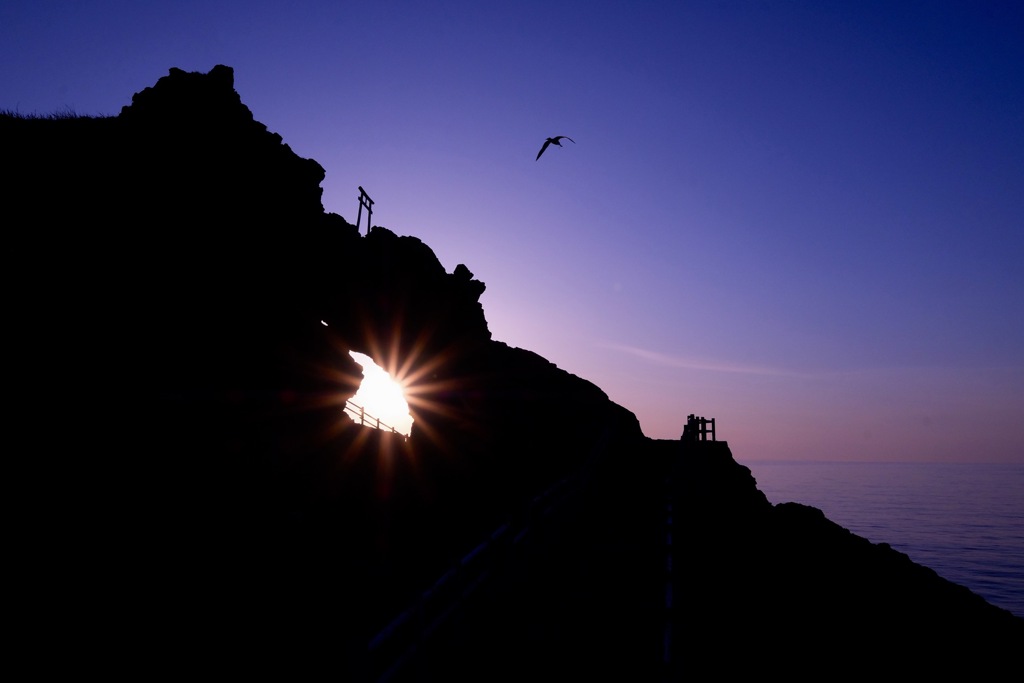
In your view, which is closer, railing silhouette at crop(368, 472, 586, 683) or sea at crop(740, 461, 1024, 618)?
railing silhouette at crop(368, 472, 586, 683)

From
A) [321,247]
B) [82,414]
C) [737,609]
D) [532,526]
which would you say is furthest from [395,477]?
[737,609]

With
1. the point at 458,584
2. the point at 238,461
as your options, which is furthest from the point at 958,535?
the point at 458,584

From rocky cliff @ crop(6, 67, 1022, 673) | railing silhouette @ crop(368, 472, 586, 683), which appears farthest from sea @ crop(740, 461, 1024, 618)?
railing silhouette @ crop(368, 472, 586, 683)

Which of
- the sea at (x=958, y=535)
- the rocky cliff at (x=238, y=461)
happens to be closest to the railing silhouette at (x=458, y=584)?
the rocky cliff at (x=238, y=461)

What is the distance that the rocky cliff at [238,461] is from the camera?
14.5 m

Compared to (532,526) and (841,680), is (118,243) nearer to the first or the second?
(532,526)

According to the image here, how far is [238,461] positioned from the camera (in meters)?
21.4

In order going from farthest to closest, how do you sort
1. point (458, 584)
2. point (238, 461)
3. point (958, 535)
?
1. point (958, 535)
2. point (238, 461)
3. point (458, 584)

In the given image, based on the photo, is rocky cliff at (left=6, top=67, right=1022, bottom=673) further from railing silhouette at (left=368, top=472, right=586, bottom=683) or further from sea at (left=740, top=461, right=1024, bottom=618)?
sea at (left=740, top=461, right=1024, bottom=618)

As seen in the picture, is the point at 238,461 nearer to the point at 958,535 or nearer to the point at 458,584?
the point at 458,584

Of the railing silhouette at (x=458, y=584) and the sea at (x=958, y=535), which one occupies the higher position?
the railing silhouette at (x=458, y=584)

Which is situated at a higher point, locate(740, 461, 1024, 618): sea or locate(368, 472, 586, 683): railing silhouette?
locate(368, 472, 586, 683): railing silhouette

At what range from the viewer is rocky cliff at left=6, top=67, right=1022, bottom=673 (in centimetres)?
1448

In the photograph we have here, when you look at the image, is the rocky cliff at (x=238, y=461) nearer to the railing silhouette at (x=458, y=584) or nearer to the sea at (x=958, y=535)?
the railing silhouette at (x=458, y=584)
